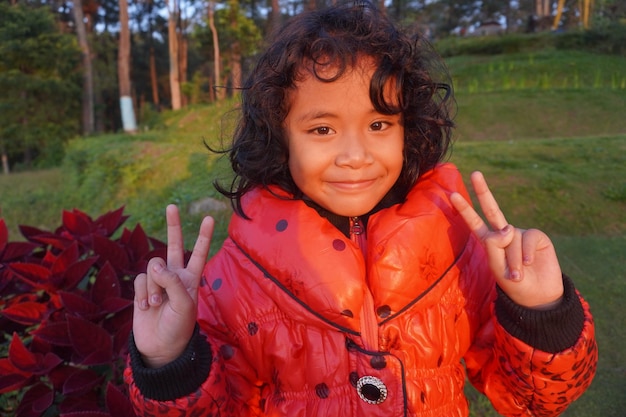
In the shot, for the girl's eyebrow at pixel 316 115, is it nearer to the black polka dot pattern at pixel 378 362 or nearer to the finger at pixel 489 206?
the finger at pixel 489 206

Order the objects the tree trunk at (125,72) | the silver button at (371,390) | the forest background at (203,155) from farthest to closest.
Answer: the tree trunk at (125,72), the forest background at (203,155), the silver button at (371,390)

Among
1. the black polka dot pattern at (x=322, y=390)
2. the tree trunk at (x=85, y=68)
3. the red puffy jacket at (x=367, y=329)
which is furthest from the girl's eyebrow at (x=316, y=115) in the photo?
the tree trunk at (x=85, y=68)

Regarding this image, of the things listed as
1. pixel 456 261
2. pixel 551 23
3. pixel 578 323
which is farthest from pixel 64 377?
pixel 551 23

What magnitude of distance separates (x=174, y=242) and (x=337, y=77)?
63cm

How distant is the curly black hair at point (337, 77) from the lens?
1.38 meters

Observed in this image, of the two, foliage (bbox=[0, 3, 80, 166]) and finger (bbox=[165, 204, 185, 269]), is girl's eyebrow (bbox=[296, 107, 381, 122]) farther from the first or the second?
foliage (bbox=[0, 3, 80, 166])

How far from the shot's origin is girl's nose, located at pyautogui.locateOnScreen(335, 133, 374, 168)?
1306 millimetres

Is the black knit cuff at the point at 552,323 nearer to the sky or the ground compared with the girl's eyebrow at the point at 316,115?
nearer to the ground

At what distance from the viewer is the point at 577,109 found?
8.12 m

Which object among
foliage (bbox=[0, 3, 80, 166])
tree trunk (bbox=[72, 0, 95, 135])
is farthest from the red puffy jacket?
tree trunk (bbox=[72, 0, 95, 135])

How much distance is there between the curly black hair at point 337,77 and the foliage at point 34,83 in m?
13.3

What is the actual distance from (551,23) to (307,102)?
22929 mm

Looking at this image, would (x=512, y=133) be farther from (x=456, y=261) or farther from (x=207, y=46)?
(x=207, y=46)

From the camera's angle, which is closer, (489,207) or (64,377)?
(489,207)
